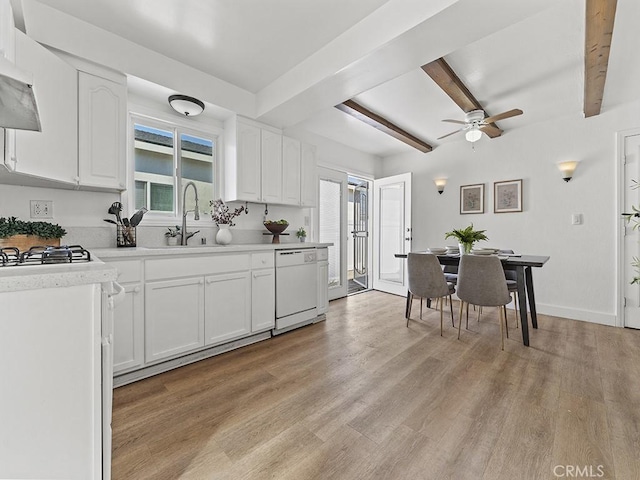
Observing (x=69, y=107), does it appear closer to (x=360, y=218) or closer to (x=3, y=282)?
(x=3, y=282)

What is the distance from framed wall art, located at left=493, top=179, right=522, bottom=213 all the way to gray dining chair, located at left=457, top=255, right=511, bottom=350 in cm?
176

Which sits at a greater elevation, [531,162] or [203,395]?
[531,162]

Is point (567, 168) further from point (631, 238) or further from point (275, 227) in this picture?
point (275, 227)

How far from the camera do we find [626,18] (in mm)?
1935

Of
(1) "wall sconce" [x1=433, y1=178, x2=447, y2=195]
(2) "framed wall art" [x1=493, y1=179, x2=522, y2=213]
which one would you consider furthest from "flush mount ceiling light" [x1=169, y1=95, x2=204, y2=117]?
(2) "framed wall art" [x1=493, y1=179, x2=522, y2=213]

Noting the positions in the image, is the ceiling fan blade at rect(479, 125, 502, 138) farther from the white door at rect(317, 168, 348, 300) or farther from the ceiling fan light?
the white door at rect(317, 168, 348, 300)

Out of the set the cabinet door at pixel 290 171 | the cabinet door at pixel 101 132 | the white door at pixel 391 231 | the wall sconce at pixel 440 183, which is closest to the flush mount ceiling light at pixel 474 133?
the wall sconce at pixel 440 183

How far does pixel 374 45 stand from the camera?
1.97 m

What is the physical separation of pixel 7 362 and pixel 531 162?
5.03m

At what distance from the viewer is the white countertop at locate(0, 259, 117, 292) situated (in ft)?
2.67

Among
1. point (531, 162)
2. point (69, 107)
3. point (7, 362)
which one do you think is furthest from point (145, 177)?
point (531, 162)

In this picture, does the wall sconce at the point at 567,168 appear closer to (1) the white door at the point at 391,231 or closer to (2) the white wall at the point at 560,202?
(2) the white wall at the point at 560,202

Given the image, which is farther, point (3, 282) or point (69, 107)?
point (69, 107)

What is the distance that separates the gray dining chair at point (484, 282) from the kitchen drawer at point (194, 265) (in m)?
2.13
